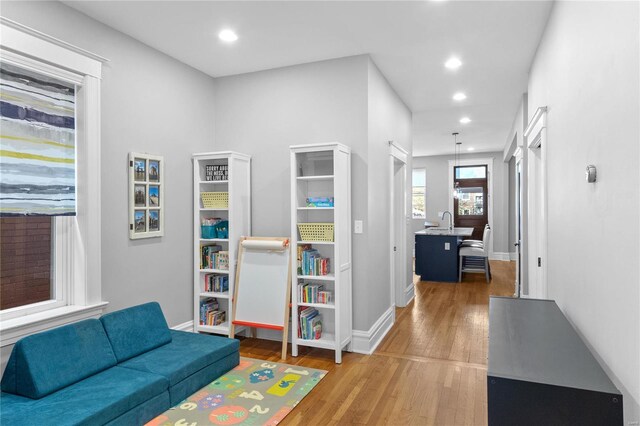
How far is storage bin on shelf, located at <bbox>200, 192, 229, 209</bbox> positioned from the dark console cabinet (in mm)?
2952

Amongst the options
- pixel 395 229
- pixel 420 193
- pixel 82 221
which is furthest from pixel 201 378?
pixel 420 193

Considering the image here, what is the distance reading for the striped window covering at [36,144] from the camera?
247cm

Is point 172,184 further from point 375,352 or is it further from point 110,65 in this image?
point 375,352

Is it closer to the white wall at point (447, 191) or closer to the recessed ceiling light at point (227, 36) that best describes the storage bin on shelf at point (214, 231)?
the recessed ceiling light at point (227, 36)

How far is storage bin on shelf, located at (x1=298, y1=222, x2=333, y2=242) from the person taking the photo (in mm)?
3646

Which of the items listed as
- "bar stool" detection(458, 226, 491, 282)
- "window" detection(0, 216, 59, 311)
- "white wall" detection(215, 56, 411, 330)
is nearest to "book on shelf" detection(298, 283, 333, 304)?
"white wall" detection(215, 56, 411, 330)

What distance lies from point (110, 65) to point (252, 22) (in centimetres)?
120

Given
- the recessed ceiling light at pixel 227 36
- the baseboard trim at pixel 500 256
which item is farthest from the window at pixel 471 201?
the recessed ceiling light at pixel 227 36

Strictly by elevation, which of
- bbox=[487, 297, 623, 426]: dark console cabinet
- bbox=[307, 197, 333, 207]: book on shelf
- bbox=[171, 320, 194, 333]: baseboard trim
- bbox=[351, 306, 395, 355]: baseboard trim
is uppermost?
bbox=[307, 197, 333, 207]: book on shelf

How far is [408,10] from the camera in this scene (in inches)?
115

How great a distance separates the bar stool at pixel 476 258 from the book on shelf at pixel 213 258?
16.3 ft

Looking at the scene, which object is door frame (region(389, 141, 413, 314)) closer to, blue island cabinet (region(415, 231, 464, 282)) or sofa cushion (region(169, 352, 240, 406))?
blue island cabinet (region(415, 231, 464, 282))

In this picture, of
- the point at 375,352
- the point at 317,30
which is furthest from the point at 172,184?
the point at 375,352

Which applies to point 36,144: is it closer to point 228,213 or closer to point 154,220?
point 154,220
